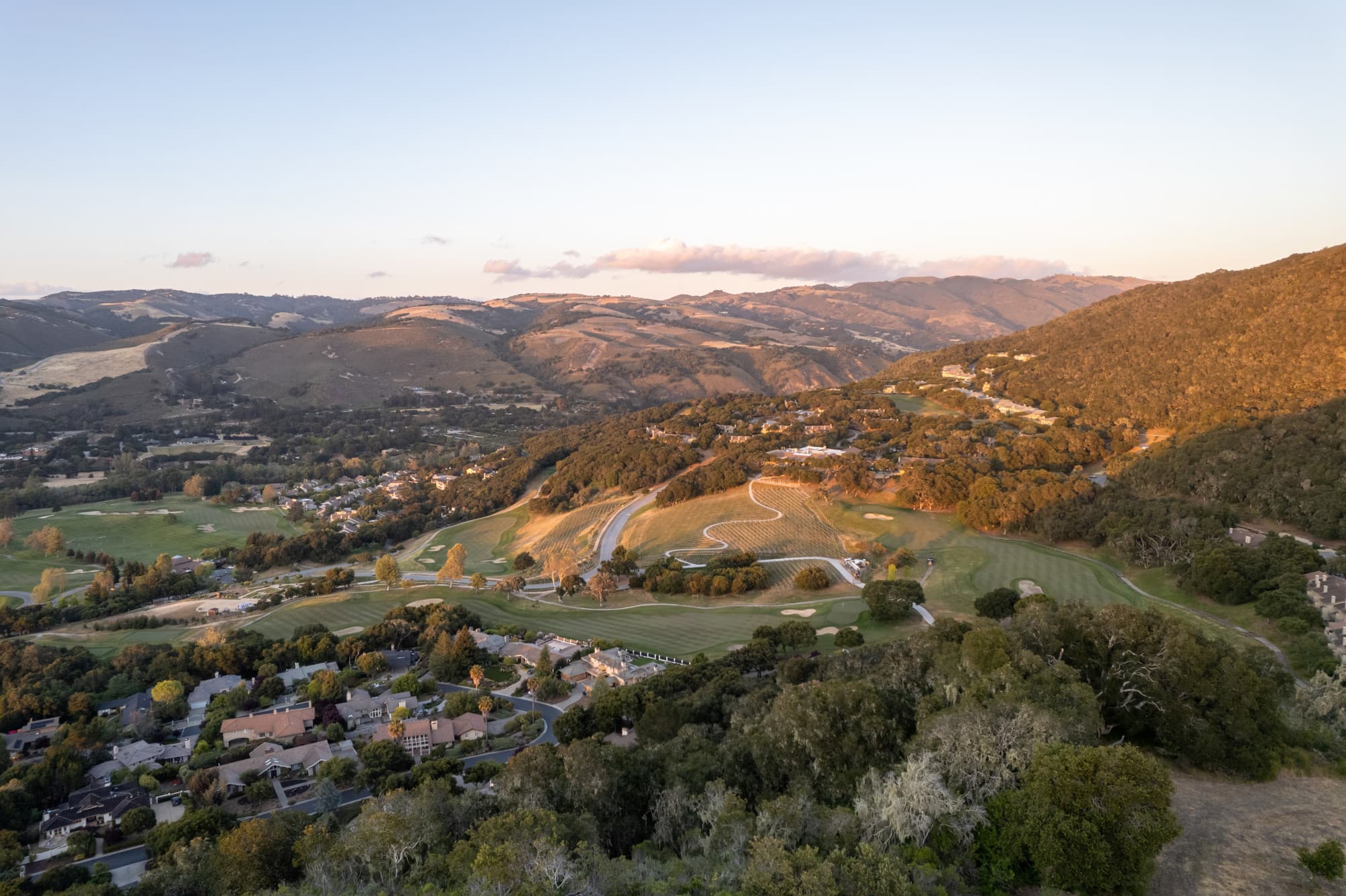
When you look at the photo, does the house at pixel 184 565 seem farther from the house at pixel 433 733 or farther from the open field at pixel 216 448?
the open field at pixel 216 448

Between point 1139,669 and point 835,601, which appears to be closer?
point 1139,669

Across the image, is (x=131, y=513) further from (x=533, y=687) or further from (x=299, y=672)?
(x=533, y=687)

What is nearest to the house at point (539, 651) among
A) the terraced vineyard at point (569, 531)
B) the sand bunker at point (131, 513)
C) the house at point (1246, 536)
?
the terraced vineyard at point (569, 531)

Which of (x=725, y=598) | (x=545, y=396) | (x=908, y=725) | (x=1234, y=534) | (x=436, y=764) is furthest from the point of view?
(x=545, y=396)

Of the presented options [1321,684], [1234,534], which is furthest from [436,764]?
[1234,534]

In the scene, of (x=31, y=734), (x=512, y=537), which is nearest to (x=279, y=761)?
(x=31, y=734)

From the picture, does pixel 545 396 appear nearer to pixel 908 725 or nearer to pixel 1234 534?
pixel 1234 534
